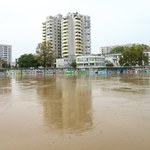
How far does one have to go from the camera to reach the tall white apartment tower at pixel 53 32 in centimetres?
12781

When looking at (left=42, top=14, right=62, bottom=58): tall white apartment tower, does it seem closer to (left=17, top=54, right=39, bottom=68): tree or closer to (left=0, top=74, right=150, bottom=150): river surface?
(left=17, top=54, right=39, bottom=68): tree

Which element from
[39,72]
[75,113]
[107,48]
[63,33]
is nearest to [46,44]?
[39,72]

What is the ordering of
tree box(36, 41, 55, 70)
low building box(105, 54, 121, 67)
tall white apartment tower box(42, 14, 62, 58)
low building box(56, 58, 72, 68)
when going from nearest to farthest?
1. tree box(36, 41, 55, 70)
2. low building box(56, 58, 72, 68)
3. low building box(105, 54, 121, 67)
4. tall white apartment tower box(42, 14, 62, 58)

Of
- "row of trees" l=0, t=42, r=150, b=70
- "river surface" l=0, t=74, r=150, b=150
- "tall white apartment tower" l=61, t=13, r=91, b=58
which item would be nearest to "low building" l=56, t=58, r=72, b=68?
"row of trees" l=0, t=42, r=150, b=70

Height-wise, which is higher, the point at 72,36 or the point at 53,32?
the point at 53,32

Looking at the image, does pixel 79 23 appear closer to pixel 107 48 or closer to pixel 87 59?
pixel 87 59

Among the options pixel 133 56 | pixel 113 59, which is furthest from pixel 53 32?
pixel 133 56

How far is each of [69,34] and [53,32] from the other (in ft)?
34.4

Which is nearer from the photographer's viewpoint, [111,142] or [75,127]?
[111,142]

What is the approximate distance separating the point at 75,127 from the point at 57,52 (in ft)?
396

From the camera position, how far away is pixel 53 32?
12825cm

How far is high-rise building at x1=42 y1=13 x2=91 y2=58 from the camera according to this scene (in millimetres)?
120625

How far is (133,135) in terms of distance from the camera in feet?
27.5

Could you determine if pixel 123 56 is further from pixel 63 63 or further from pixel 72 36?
pixel 72 36
